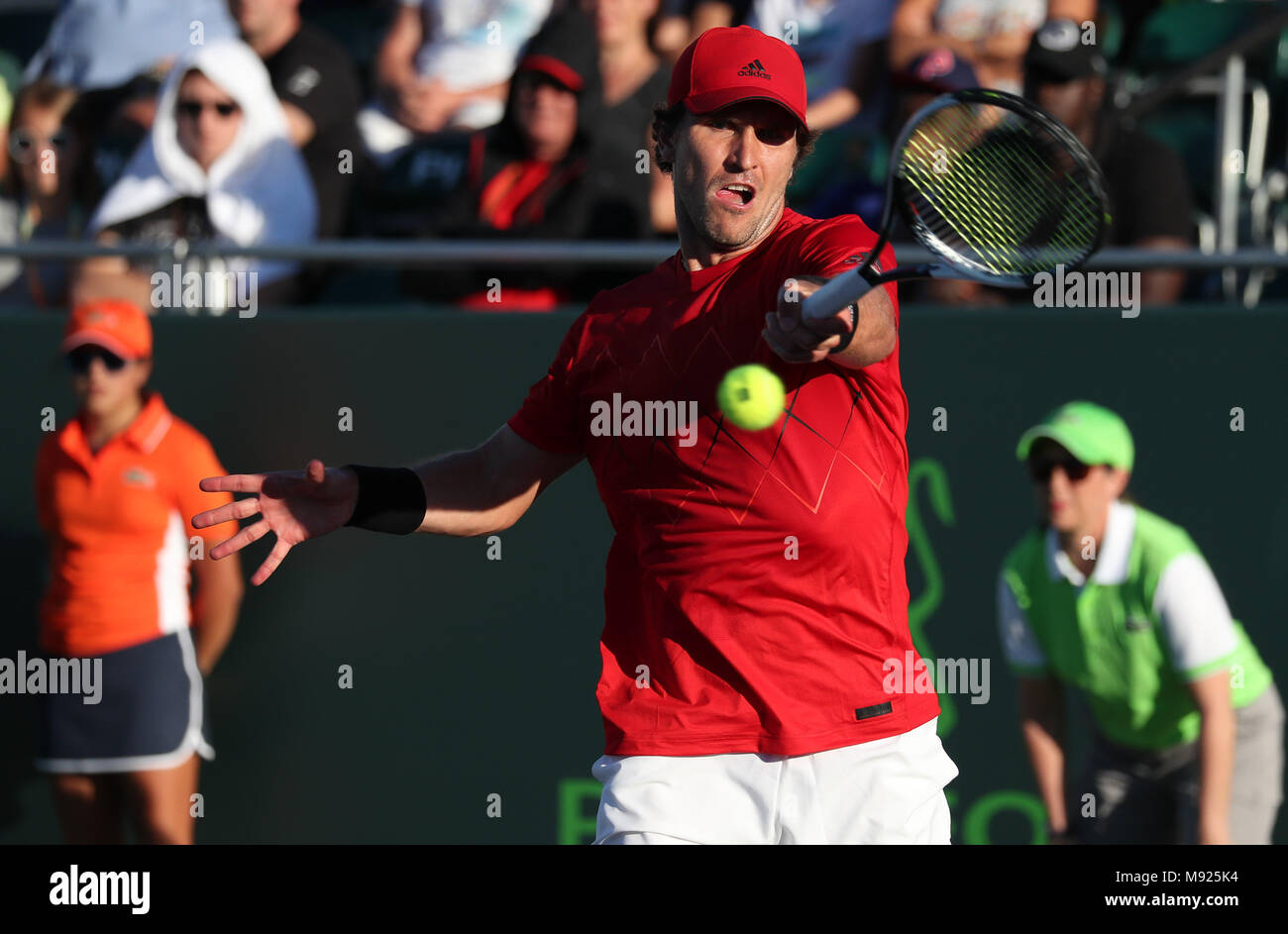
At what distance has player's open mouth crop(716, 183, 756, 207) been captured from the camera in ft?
9.57

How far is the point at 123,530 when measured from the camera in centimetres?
495

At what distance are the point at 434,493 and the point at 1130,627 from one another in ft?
7.90

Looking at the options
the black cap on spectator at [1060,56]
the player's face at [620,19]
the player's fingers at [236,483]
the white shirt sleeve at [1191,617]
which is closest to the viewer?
the player's fingers at [236,483]

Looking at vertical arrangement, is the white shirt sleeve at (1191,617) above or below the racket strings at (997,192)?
below

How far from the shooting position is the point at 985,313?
491 cm

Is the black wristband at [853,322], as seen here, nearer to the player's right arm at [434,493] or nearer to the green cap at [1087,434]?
the player's right arm at [434,493]

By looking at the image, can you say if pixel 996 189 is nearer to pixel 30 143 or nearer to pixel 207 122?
pixel 207 122

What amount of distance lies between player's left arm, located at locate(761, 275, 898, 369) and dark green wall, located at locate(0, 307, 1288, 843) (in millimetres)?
2322

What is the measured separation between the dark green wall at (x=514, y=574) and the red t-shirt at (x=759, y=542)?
1.95 m

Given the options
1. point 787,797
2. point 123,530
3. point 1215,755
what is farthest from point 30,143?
point 1215,755

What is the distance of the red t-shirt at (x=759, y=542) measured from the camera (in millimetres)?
2842

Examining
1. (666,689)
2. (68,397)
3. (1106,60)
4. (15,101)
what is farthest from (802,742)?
(15,101)

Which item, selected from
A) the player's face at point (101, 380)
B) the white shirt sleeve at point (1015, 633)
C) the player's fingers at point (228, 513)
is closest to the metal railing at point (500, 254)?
the player's face at point (101, 380)

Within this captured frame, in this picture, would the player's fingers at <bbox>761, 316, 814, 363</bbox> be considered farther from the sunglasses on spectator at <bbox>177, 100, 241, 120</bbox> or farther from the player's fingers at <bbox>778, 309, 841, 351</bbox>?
the sunglasses on spectator at <bbox>177, 100, 241, 120</bbox>
